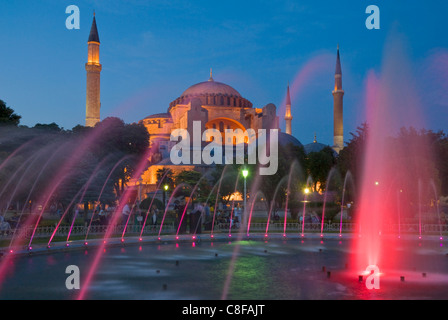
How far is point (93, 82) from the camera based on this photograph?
2228 inches

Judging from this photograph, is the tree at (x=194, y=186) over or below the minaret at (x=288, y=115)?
below

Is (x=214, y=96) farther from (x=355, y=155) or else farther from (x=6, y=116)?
(x=6, y=116)

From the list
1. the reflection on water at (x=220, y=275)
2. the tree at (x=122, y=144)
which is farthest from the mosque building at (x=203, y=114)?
the reflection on water at (x=220, y=275)

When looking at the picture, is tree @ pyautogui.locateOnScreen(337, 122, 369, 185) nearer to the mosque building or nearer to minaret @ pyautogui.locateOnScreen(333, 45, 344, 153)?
the mosque building

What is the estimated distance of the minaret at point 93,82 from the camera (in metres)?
56.7

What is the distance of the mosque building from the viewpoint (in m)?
57.1

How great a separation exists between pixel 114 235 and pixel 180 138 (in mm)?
53976

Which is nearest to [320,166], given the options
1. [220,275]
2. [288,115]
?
[288,115]

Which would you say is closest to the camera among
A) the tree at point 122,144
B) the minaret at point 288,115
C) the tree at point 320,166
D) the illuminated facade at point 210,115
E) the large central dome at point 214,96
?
the tree at point 122,144

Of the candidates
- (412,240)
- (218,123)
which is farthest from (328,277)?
(218,123)

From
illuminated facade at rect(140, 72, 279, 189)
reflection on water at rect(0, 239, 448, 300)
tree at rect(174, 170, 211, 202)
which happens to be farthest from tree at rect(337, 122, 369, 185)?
illuminated facade at rect(140, 72, 279, 189)

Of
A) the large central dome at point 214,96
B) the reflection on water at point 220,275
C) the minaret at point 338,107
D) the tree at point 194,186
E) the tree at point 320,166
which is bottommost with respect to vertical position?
the reflection on water at point 220,275

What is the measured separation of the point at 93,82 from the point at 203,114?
18740 millimetres

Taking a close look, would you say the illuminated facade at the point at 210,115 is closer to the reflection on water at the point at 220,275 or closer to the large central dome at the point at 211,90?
the large central dome at the point at 211,90
